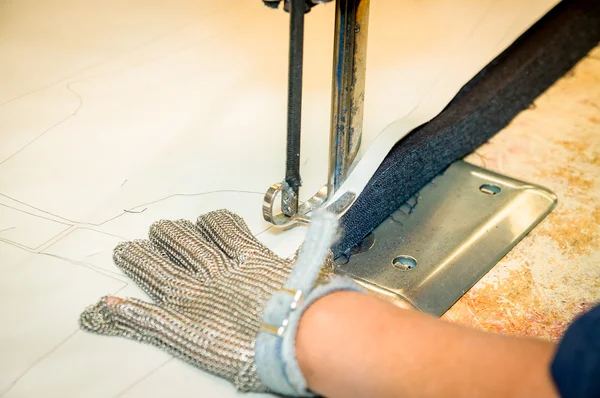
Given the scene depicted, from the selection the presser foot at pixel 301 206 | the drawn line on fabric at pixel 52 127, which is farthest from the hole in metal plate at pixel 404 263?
the drawn line on fabric at pixel 52 127

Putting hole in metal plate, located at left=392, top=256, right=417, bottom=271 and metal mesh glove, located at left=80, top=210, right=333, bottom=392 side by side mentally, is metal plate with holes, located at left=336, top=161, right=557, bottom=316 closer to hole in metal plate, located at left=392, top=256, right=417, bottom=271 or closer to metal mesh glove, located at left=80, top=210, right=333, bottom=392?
hole in metal plate, located at left=392, top=256, right=417, bottom=271

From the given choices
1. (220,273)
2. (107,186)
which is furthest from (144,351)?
(107,186)

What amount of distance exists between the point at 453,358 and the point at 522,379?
71 mm

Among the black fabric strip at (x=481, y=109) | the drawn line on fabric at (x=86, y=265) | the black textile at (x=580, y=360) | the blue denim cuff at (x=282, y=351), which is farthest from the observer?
the black fabric strip at (x=481, y=109)

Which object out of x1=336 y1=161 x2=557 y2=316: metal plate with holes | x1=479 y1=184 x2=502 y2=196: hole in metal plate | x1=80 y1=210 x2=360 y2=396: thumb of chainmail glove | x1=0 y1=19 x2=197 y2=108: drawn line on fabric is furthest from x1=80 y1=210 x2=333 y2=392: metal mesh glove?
x1=0 y1=19 x2=197 y2=108: drawn line on fabric

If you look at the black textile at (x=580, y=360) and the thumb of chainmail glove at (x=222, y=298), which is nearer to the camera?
the black textile at (x=580, y=360)

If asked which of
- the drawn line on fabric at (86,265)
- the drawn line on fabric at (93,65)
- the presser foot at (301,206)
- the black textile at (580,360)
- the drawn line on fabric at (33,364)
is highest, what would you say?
the black textile at (580,360)

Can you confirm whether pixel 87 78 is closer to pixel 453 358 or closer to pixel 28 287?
pixel 28 287

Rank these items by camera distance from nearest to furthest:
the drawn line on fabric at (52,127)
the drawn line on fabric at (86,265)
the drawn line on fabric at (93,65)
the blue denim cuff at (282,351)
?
the blue denim cuff at (282,351) < the drawn line on fabric at (86,265) < the drawn line on fabric at (52,127) < the drawn line on fabric at (93,65)

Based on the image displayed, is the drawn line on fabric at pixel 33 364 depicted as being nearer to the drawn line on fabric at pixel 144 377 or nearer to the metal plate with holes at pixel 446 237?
the drawn line on fabric at pixel 144 377

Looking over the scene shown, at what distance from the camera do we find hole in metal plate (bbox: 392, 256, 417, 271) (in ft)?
3.40

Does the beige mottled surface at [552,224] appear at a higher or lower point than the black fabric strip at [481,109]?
lower

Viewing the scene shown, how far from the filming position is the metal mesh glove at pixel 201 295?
0.79 meters

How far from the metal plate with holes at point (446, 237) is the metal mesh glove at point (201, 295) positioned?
0.47ft
